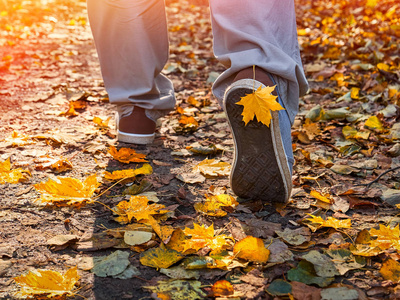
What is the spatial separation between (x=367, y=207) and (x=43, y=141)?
163cm

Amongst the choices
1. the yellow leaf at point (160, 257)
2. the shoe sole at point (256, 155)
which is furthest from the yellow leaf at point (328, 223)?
the yellow leaf at point (160, 257)

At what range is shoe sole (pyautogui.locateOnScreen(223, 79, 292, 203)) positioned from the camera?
1.51 metres

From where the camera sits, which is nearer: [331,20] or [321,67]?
[321,67]

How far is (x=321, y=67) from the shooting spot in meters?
3.68

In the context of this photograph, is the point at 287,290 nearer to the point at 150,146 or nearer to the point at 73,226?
the point at 73,226

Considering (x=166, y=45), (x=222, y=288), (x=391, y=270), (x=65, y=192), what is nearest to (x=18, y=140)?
(x=65, y=192)

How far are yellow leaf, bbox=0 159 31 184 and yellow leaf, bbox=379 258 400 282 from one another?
1438 millimetres

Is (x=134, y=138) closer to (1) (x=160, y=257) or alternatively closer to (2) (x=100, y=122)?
(2) (x=100, y=122)

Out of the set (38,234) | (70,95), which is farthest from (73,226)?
(70,95)

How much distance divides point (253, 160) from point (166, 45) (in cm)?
97

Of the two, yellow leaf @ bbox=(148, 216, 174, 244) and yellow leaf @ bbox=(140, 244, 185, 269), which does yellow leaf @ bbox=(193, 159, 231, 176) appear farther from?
yellow leaf @ bbox=(140, 244, 185, 269)

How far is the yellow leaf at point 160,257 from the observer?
4.41 feet

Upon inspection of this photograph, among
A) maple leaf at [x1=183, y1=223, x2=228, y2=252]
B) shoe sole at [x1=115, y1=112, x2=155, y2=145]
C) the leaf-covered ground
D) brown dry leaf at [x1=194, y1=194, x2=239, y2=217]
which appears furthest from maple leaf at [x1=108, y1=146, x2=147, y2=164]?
maple leaf at [x1=183, y1=223, x2=228, y2=252]

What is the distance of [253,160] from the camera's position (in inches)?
62.5
